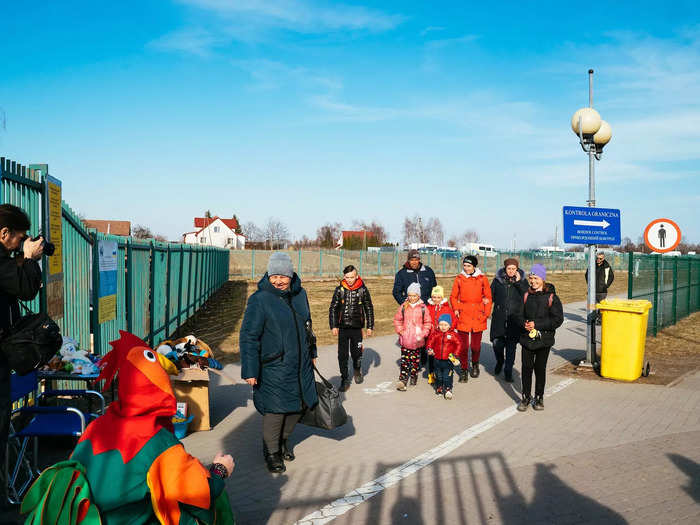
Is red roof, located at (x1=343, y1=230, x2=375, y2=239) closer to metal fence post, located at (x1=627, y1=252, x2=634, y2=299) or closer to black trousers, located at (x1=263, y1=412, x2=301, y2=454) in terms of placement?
metal fence post, located at (x1=627, y1=252, x2=634, y2=299)

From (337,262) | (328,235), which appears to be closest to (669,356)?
(337,262)

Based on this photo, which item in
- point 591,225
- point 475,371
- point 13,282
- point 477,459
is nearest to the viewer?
point 13,282

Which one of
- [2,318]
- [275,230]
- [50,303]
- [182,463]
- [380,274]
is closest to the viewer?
[182,463]

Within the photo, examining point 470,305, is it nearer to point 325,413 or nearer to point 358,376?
point 358,376

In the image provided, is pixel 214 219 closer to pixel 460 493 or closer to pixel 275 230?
pixel 275 230

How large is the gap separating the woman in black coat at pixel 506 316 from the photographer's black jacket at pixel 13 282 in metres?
6.10

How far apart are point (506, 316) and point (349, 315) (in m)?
2.29

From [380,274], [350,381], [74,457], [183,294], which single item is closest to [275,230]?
[380,274]

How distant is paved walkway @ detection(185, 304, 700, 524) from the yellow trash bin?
0.49 metres

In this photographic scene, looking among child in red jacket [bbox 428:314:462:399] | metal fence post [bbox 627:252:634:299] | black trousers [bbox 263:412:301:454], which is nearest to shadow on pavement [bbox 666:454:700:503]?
child in red jacket [bbox 428:314:462:399]

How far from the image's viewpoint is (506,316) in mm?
9031

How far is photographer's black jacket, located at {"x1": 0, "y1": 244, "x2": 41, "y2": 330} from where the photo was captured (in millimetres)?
3500

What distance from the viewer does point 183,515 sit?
8.77 ft

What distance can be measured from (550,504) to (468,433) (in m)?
A: 1.88
